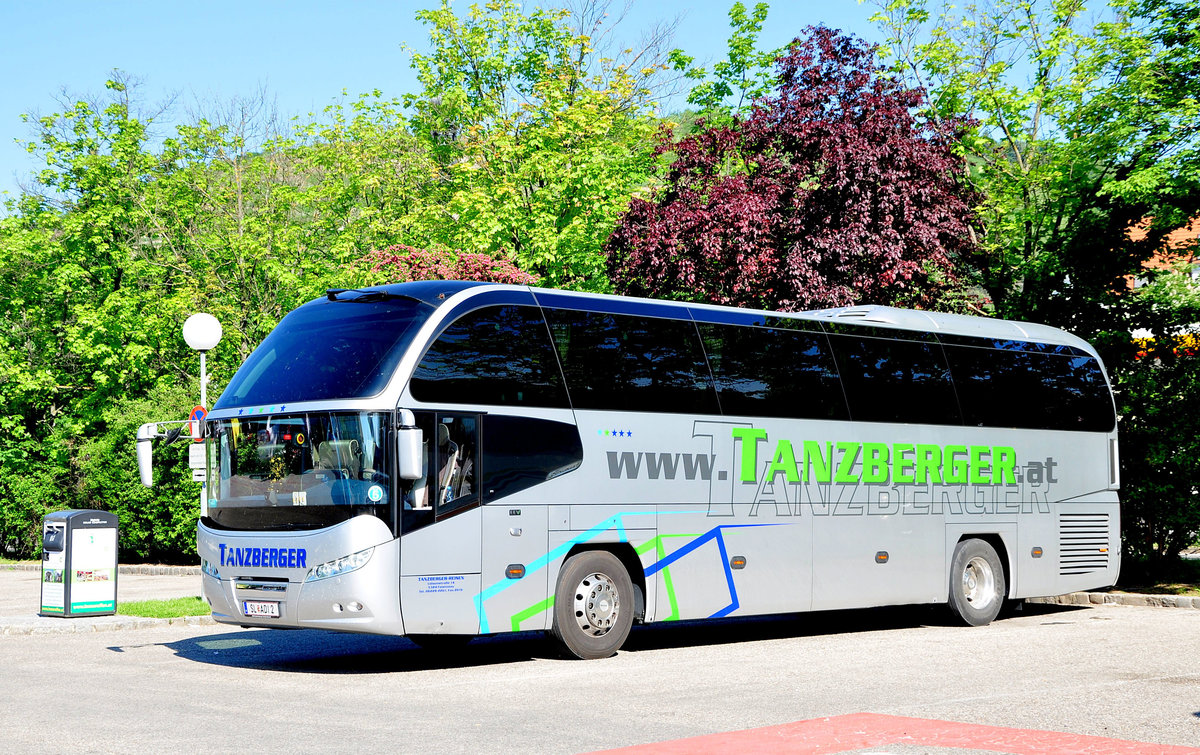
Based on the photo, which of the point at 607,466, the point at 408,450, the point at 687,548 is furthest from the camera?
the point at 687,548

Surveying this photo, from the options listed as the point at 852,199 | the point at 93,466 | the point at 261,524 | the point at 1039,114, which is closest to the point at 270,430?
the point at 261,524

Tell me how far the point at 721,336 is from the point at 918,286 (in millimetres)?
8624

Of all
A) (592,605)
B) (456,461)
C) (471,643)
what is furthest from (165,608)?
(456,461)

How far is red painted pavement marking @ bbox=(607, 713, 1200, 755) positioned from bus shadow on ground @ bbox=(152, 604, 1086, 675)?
4976mm

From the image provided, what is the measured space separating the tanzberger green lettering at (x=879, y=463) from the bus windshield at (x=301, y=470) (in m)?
4.52

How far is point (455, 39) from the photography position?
34.5 m

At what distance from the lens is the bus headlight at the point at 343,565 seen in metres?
11.4

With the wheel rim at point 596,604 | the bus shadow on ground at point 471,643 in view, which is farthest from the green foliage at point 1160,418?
the wheel rim at point 596,604

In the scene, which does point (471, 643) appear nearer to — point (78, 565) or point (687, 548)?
point (687, 548)

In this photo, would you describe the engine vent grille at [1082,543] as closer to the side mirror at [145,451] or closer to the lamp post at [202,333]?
the side mirror at [145,451]

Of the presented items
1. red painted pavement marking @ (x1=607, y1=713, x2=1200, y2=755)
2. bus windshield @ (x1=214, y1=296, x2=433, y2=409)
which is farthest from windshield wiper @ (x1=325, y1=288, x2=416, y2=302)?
red painted pavement marking @ (x1=607, y1=713, x2=1200, y2=755)

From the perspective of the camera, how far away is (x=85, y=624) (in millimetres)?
16453

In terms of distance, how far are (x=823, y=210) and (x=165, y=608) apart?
12178 millimetres

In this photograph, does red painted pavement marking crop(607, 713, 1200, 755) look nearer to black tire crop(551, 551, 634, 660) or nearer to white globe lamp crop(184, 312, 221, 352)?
black tire crop(551, 551, 634, 660)
